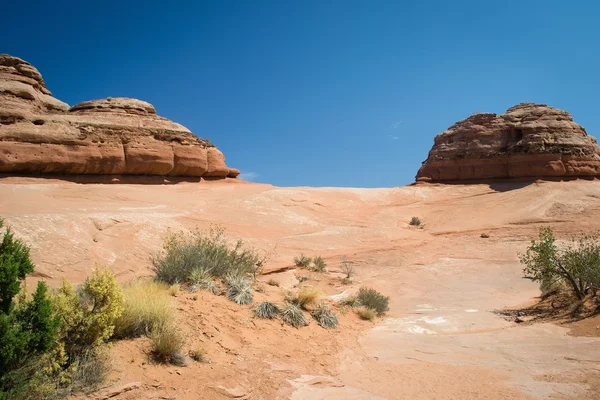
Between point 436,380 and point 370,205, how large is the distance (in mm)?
27155

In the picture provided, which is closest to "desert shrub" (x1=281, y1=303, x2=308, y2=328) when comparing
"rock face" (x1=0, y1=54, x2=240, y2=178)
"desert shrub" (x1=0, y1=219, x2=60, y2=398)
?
"desert shrub" (x1=0, y1=219, x2=60, y2=398)

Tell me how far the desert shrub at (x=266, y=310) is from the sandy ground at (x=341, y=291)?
0.71 ft

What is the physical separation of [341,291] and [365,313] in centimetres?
271

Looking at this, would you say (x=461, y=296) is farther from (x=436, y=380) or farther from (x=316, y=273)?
(x=436, y=380)

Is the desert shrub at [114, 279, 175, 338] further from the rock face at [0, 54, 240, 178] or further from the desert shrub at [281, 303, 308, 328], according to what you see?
the rock face at [0, 54, 240, 178]

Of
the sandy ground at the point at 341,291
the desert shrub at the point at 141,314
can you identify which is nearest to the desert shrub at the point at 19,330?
the sandy ground at the point at 341,291

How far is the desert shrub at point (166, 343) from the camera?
15.0 ft

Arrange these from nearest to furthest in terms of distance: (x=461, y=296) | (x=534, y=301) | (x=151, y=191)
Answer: (x=534, y=301)
(x=461, y=296)
(x=151, y=191)

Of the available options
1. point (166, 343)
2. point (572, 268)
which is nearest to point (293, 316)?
point (166, 343)

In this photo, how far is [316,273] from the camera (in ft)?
45.1

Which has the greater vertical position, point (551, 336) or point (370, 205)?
point (370, 205)

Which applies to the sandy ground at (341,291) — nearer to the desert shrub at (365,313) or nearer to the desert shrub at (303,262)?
the desert shrub at (365,313)

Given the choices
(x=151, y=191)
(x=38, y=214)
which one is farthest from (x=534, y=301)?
(x=151, y=191)

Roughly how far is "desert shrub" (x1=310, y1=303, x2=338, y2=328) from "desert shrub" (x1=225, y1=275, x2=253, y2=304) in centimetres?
144
